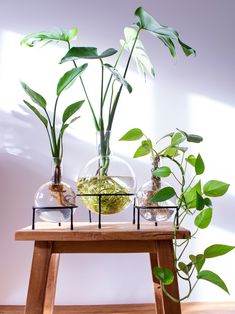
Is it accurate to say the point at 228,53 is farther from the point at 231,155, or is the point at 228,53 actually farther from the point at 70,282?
the point at 70,282

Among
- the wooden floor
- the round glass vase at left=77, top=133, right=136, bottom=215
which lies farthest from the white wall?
the round glass vase at left=77, top=133, right=136, bottom=215

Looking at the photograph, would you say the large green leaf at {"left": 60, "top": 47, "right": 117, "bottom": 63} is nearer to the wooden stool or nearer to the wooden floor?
the wooden stool

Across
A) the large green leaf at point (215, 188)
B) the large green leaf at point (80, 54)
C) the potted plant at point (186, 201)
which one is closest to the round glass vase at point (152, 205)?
the potted plant at point (186, 201)

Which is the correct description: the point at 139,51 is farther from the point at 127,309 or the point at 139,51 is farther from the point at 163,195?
the point at 127,309

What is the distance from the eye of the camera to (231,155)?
4.64ft

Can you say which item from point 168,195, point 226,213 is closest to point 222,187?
point 168,195

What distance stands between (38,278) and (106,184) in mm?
299

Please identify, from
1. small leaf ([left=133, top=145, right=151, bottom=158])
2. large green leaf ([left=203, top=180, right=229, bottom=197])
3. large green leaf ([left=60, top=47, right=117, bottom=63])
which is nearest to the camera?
large green leaf ([left=60, top=47, right=117, bottom=63])

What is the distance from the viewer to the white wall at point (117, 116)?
133 cm

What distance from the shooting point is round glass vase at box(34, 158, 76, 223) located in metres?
0.97

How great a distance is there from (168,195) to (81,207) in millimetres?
507

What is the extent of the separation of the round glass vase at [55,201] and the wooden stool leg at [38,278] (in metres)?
0.10

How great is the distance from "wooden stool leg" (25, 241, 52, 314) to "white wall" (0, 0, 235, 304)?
446 mm

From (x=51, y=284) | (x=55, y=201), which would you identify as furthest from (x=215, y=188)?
(x=51, y=284)
